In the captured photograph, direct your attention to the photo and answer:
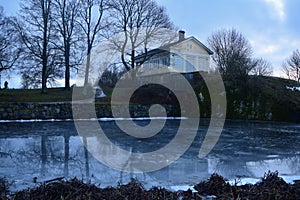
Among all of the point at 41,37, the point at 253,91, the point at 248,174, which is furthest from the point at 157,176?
the point at 41,37

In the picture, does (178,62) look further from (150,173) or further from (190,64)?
(150,173)

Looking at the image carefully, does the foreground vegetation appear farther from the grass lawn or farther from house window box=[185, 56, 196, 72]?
house window box=[185, 56, 196, 72]

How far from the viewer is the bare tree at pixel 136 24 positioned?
2314 centimetres

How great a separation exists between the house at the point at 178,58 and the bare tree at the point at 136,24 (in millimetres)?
1740

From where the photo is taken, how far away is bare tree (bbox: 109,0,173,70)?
23141 mm

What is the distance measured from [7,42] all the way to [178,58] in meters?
15.5

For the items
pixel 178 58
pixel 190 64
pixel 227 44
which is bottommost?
pixel 190 64

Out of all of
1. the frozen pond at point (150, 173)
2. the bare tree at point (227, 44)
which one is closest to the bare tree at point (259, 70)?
the bare tree at point (227, 44)

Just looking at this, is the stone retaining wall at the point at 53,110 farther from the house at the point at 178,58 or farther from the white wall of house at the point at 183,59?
the white wall of house at the point at 183,59

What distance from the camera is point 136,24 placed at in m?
23.4

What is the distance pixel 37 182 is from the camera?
12.3ft

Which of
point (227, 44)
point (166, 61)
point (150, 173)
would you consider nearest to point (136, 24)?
point (166, 61)

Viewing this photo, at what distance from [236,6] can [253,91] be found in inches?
224

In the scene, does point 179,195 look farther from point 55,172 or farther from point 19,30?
point 19,30
